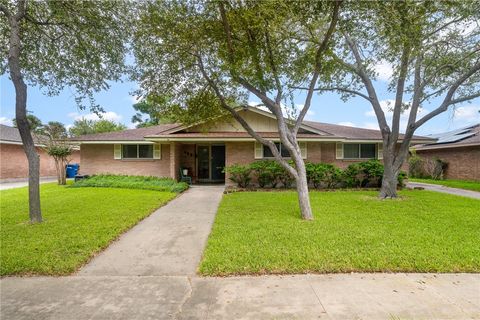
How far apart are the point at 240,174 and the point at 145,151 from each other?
6.12 meters

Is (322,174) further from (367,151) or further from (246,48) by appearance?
(246,48)

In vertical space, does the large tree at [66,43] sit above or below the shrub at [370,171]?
above

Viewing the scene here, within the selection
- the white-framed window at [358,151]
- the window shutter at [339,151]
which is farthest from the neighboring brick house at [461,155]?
the window shutter at [339,151]

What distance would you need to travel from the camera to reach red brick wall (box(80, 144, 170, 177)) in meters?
16.8

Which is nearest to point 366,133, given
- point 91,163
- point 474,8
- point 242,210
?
point 474,8

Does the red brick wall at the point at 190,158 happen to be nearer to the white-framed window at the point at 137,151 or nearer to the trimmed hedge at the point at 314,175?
the white-framed window at the point at 137,151

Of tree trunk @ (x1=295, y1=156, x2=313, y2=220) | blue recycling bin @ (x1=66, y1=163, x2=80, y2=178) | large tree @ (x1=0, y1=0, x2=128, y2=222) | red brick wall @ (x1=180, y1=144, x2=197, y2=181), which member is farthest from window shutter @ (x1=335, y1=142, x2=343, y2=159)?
blue recycling bin @ (x1=66, y1=163, x2=80, y2=178)

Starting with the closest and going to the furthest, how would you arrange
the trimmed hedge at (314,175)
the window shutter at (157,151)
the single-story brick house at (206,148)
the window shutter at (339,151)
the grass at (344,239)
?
1. the grass at (344,239)
2. the trimmed hedge at (314,175)
3. the single-story brick house at (206,148)
4. the window shutter at (339,151)
5. the window shutter at (157,151)

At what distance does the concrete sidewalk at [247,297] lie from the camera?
10.8 feet

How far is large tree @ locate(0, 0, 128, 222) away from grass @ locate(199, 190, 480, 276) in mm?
5331

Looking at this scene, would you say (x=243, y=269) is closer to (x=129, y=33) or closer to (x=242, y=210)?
(x=242, y=210)

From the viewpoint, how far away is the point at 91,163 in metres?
17.1

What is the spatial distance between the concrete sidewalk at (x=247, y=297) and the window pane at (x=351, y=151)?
12.5 metres

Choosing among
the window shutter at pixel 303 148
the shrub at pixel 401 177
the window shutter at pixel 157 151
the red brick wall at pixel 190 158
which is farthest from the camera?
the red brick wall at pixel 190 158
